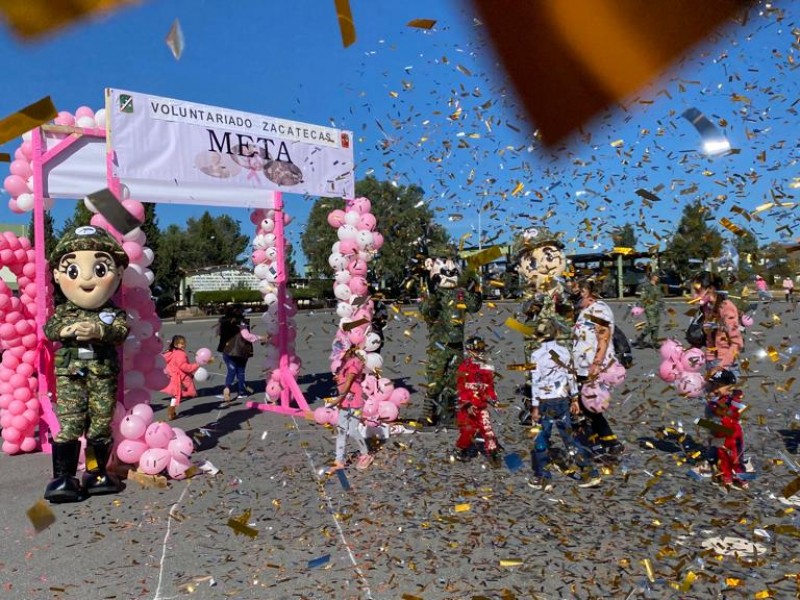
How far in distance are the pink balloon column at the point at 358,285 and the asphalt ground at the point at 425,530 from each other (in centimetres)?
87

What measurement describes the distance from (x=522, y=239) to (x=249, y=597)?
2.46m

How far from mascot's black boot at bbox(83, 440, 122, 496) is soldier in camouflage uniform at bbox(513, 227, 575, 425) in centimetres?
331

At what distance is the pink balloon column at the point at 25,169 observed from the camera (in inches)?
229

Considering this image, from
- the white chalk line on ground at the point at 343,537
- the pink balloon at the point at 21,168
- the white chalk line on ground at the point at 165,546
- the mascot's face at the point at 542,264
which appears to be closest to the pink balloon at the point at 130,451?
the white chalk line on ground at the point at 165,546

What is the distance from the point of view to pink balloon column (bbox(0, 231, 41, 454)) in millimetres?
5863

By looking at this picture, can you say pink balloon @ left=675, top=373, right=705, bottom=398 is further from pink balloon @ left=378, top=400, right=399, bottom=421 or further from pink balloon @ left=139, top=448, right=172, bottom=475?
pink balloon @ left=139, top=448, right=172, bottom=475

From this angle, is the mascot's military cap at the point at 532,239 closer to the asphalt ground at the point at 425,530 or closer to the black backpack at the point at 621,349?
the asphalt ground at the point at 425,530

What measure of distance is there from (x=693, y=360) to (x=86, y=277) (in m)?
4.63

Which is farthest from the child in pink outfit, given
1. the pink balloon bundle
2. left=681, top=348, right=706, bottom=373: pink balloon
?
left=681, top=348, right=706, bottom=373: pink balloon

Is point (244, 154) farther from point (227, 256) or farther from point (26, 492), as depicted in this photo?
point (227, 256)

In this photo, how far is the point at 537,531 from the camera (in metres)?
3.53

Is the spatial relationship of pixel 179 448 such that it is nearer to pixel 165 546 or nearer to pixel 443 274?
pixel 165 546

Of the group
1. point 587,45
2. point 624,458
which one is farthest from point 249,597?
point 624,458

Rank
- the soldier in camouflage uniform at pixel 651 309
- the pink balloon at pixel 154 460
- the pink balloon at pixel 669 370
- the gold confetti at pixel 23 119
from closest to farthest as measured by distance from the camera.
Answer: the gold confetti at pixel 23 119
the pink balloon at pixel 154 460
the pink balloon at pixel 669 370
the soldier in camouflage uniform at pixel 651 309
